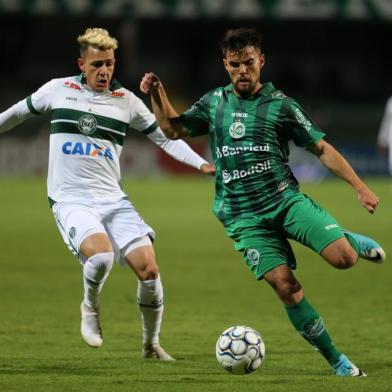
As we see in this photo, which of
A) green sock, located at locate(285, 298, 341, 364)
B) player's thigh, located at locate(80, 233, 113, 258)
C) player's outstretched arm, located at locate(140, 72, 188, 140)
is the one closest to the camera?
green sock, located at locate(285, 298, 341, 364)

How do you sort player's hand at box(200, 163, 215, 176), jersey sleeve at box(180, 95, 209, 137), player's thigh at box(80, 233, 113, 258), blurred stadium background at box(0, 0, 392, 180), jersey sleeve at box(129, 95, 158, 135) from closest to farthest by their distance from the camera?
jersey sleeve at box(180, 95, 209, 137) < player's thigh at box(80, 233, 113, 258) < player's hand at box(200, 163, 215, 176) < jersey sleeve at box(129, 95, 158, 135) < blurred stadium background at box(0, 0, 392, 180)

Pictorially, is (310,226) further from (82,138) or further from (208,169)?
(82,138)

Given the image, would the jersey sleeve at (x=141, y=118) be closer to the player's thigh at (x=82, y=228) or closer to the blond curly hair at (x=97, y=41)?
the blond curly hair at (x=97, y=41)

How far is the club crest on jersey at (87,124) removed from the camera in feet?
25.0

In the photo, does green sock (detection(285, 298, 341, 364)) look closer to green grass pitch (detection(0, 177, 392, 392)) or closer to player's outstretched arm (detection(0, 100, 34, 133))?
green grass pitch (detection(0, 177, 392, 392))

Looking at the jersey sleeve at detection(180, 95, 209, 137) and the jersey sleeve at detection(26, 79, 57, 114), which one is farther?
the jersey sleeve at detection(26, 79, 57, 114)

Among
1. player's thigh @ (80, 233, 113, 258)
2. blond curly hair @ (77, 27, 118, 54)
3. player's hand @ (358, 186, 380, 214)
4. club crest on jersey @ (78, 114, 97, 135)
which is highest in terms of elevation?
blond curly hair @ (77, 27, 118, 54)

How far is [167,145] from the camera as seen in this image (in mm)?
8047

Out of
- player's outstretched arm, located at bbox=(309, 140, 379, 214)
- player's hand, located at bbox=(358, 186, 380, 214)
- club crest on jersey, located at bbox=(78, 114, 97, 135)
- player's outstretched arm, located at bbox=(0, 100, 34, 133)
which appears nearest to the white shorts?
club crest on jersey, located at bbox=(78, 114, 97, 135)

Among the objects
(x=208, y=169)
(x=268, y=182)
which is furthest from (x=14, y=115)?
(x=268, y=182)

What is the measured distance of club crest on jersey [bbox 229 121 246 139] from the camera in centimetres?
692

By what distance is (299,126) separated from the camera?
689 cm

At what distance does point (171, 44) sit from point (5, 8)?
9800 millimetres

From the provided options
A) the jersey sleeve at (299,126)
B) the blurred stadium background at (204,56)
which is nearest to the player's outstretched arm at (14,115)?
the jersey sleeve at (299,126)
